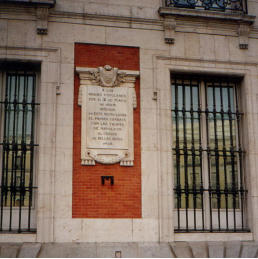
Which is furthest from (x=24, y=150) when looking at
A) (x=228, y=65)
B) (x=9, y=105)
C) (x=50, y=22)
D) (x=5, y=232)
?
(x=228, y=65)

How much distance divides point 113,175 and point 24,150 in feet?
6.36

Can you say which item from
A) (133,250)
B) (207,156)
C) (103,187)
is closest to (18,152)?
(103,187)

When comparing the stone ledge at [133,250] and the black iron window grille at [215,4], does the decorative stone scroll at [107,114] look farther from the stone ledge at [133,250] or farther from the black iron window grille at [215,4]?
the black iron window grille at [215,4]

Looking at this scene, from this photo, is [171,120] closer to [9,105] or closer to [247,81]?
[247,81]

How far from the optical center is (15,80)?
35.4 ft

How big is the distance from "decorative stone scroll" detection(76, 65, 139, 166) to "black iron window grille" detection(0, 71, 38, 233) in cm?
112

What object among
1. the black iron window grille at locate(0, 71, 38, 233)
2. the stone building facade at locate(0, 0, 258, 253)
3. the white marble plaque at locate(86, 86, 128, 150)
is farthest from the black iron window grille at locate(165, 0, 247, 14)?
the black iron window grille at locate(0, 71, 38, 233)

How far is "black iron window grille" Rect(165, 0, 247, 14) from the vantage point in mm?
11594

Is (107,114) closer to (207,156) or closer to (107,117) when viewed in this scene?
(107,117)

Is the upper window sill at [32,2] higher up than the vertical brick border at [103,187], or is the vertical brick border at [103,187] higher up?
the upper window sill at [32,2]

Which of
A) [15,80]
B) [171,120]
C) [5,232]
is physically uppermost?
[15,80]

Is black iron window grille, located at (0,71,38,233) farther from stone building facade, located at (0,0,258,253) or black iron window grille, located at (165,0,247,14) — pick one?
black iron window grille, located at (165,0,247,14)

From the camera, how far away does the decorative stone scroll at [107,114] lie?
1035cm

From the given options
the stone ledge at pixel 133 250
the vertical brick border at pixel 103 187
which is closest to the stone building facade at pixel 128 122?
the vertical brick border at pixel 103 187
